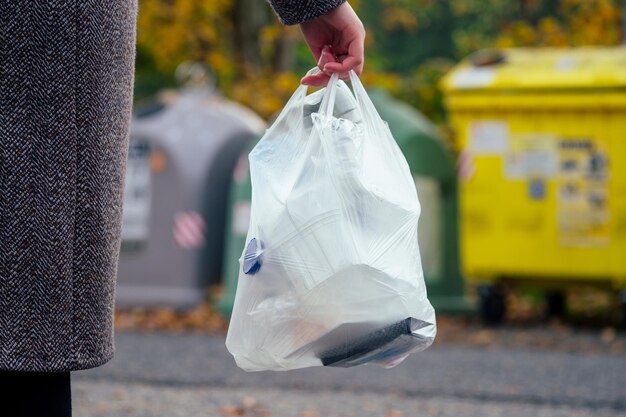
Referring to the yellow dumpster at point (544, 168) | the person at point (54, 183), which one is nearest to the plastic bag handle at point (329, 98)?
the person at point (54, 183)

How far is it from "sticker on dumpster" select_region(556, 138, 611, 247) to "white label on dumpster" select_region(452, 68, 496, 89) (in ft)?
1.89

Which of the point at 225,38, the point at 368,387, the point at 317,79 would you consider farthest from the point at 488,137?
the point at 225,38

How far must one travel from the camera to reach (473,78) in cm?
725

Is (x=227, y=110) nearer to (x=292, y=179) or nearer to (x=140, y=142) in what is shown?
Result: (x=140, y=142)

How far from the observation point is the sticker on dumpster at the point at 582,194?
6.98 m

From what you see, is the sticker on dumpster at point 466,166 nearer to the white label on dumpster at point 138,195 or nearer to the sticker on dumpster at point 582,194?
the sticker on dumpster at point 582,194

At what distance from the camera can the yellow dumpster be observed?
6.96 m

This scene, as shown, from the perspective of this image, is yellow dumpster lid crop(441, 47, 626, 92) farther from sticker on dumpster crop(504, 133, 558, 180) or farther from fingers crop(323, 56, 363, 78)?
fingers crop(323, 56, 363, 78)

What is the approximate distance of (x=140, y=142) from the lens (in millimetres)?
7980

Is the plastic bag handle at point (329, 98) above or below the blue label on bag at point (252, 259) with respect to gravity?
above

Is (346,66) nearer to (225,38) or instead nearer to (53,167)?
(53,167)

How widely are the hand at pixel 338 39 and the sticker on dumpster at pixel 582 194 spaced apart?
4979 millimetres

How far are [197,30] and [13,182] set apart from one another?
11.1 meters

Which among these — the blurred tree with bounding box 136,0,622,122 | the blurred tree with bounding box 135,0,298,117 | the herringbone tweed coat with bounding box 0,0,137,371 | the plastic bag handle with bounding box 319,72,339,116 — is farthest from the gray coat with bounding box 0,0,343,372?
the blurred tree with bounding box 135,0,298,117
